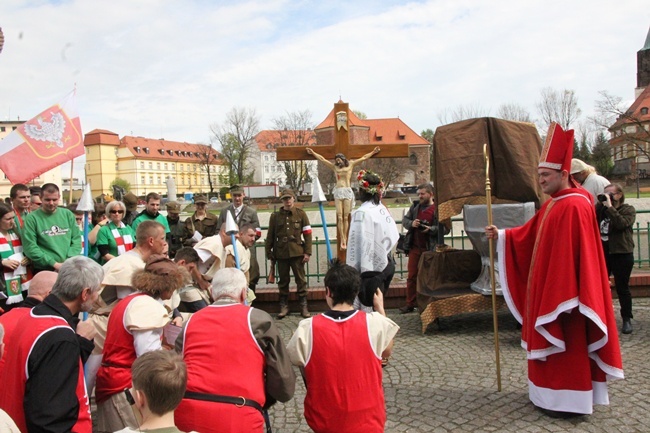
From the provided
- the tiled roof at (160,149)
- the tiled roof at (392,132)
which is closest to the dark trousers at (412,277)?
the tiled roof at (392,132)

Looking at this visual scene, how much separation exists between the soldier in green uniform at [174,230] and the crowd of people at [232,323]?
1.76 m

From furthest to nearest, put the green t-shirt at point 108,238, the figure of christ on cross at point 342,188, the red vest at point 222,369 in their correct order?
the figure of christ on cross at point 342,188, the green t-shirt at point 108,238, the red vest at point 222,369

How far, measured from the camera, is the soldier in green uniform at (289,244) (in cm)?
794

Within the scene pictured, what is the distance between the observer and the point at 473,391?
482 cm

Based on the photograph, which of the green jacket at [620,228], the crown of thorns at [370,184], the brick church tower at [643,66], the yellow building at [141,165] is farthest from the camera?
the yellow building at [141,165]

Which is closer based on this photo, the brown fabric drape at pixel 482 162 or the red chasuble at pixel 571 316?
the red chasuble at pixel 571 316

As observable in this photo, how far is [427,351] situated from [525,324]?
176cm

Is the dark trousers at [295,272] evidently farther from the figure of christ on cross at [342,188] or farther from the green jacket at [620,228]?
the green jacket at [620,228]

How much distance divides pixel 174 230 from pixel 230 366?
600cm

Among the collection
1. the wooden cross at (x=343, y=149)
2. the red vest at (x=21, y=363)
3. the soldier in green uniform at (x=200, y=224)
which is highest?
the wooden cross at (x=343, y=149)

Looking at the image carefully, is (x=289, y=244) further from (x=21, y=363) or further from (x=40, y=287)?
(x=21, y=363)

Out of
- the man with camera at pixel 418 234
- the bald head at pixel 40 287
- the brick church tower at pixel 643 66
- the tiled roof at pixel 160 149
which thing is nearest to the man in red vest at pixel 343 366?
the bald head at pixel 40 287

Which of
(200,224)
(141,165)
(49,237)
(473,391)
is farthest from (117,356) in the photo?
(141,165)

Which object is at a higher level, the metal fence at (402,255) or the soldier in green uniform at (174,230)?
the soldier in green uniform at (174,230)
